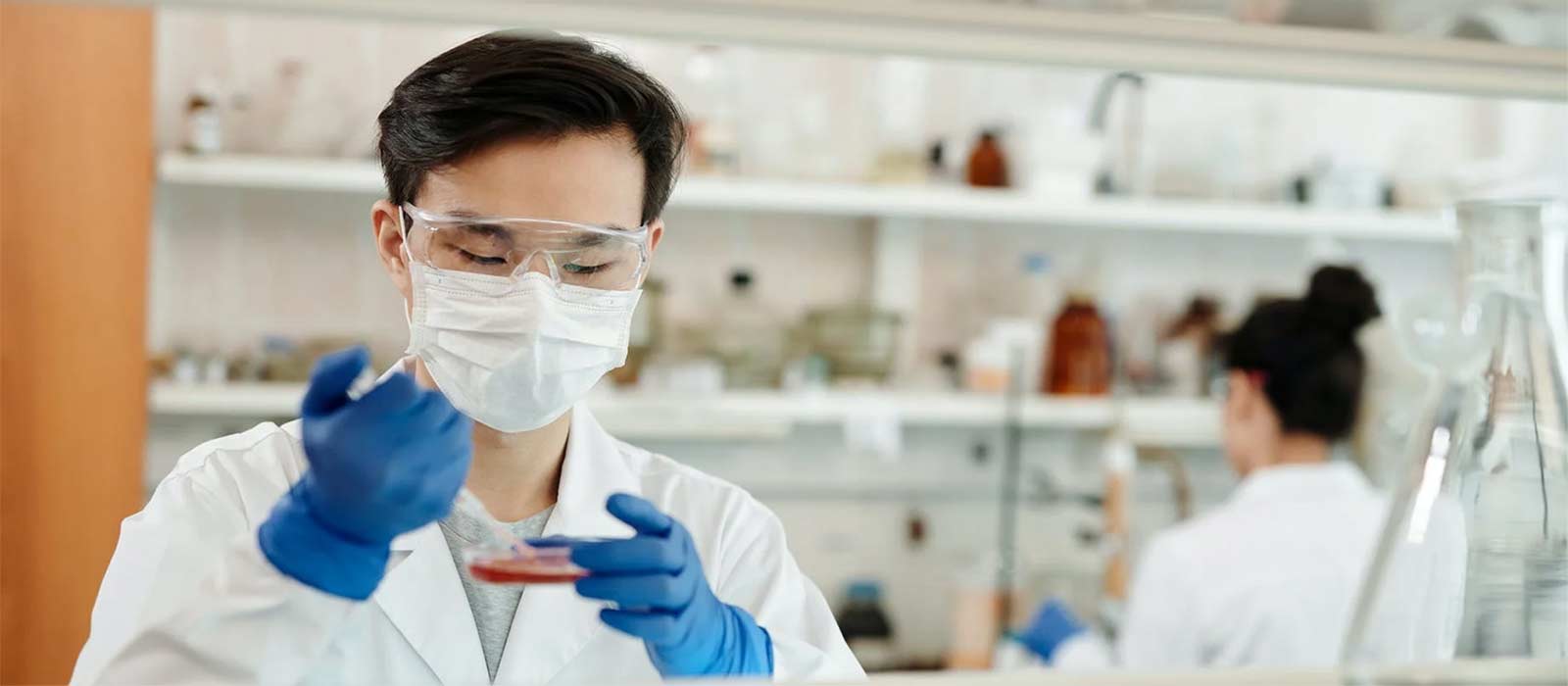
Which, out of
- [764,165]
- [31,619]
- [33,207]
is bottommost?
[31,619]

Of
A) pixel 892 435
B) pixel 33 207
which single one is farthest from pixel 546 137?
pixel 892 435

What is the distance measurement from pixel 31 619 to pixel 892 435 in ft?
6.37

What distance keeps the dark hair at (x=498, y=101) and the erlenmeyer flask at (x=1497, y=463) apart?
42cm

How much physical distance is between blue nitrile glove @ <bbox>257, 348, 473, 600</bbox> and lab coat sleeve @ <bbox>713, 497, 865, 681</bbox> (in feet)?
0.90

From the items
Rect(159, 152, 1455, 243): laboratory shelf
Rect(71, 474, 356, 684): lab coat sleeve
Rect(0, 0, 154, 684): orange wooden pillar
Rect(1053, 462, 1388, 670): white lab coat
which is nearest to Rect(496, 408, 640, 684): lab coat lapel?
Rect(71, 474, 356, 684): lab coat sleeve

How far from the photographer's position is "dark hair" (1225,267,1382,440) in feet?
6.62

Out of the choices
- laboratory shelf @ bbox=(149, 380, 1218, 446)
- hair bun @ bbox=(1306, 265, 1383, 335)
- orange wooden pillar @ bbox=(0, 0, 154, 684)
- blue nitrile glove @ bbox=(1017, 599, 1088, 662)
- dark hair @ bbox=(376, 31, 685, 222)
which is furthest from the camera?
blue nitrile glove @ bbox=(1017, 599, 1088, 662)

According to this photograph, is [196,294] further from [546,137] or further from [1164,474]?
[1164,474]

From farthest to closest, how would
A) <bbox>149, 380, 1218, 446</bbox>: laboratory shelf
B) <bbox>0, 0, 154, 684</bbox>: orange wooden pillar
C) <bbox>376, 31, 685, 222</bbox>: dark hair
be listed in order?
<bbox>149, 380, 1218, 446</bbox>: laboratory shelf < <bbox>0, 0, 154, 684</bbox>: orange wooden pillar < <bbox>376, 31, 685, 222</bbox>: dark hair

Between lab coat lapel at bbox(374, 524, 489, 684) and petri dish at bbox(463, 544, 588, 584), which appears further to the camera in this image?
lab coat lapel at bbox(374, 524, 489, 684)

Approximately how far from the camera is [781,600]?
0.80m

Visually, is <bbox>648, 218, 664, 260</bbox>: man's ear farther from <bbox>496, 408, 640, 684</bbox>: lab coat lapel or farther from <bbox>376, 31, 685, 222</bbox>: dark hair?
<bbox>496, 408, 640, 684</bbox>: lab coat lapel

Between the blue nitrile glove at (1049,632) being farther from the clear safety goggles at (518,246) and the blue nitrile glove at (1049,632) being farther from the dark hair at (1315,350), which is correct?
the clear safety goggles at (518,246)

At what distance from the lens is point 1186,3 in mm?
487
